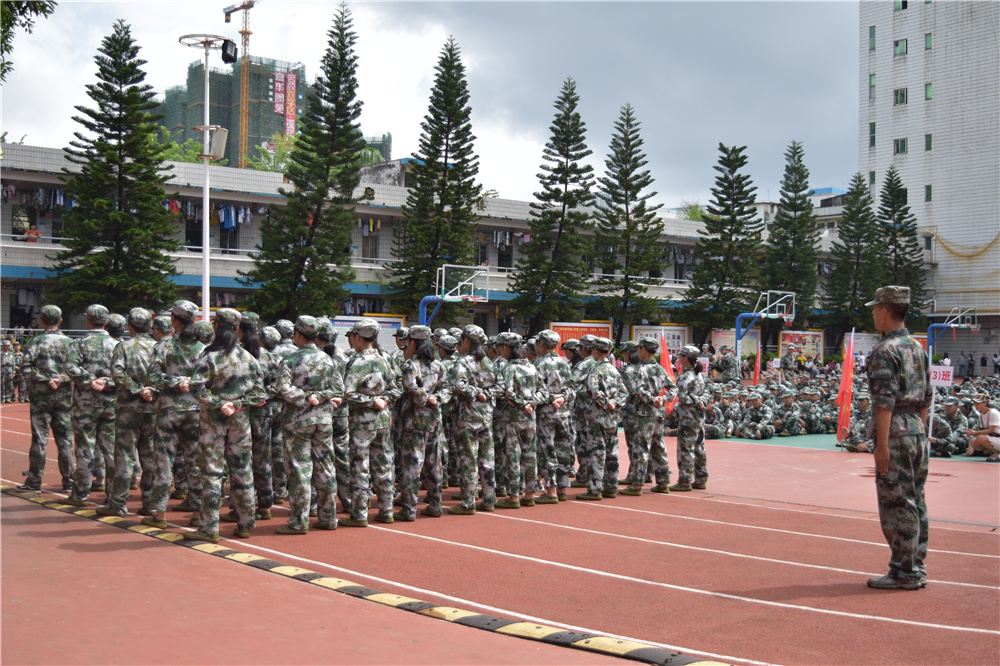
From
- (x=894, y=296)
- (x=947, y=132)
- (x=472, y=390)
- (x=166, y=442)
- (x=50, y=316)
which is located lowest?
(x=166, y=442)

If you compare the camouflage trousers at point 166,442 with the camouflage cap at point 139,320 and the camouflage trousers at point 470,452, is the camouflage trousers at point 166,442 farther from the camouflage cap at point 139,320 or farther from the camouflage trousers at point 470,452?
the camouflage trousers at point 470,452

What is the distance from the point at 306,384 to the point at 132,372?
168 cm

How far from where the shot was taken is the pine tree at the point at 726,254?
121ft

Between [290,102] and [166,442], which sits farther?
[290,102]

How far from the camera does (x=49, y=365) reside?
361 inches

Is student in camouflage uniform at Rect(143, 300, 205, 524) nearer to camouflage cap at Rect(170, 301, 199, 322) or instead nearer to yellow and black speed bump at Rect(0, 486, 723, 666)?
camouflage cap at Rect(170, 301, 199, 322)

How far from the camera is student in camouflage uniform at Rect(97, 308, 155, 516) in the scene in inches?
319

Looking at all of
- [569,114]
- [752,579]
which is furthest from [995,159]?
[752,579]

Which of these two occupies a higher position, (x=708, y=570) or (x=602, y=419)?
(x=602, y=419)

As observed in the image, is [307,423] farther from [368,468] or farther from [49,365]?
[49,365]

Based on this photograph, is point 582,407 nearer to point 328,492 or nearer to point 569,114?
point 328,492

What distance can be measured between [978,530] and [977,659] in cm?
467

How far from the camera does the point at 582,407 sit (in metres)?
10.4

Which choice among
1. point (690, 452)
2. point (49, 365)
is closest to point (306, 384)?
point (49, 365)
